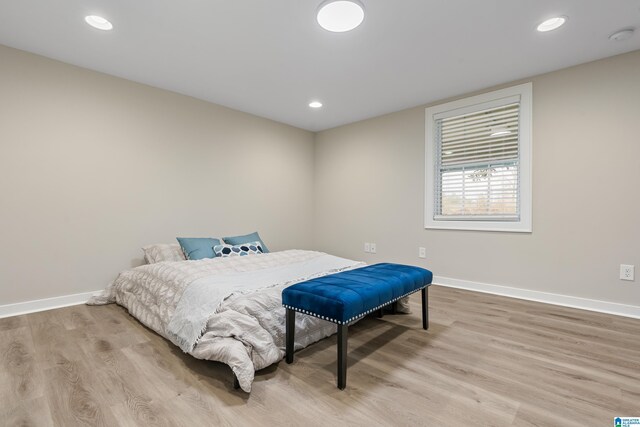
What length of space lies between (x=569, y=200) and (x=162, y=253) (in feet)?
14.0

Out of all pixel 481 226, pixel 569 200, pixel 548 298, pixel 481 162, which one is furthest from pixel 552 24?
pixel 548 298

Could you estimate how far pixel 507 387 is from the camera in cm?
166

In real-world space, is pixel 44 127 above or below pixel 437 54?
below

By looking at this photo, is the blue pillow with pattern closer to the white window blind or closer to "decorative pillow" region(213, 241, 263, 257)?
"decorative pillow" region(213, 241, 263, 257)

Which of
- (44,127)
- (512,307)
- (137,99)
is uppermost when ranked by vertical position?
(137,99)

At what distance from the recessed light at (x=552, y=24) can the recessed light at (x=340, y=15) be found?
4.75 feet

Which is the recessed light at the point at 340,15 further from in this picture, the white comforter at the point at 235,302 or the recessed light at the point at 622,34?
the recessed light at the point at 622,34

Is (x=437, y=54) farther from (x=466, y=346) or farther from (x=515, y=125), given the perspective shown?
(x=466, y=346)

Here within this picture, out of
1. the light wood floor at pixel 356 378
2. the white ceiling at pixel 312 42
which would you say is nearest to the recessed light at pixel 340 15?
the white ceiling at pixel 312 42

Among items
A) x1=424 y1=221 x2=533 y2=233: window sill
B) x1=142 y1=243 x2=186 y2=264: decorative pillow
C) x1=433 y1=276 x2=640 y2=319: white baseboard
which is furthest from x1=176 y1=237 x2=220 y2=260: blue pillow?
x1=433 y1=276 x2=640 y2=319: white baseboard

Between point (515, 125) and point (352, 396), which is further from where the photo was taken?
point (515, 125)

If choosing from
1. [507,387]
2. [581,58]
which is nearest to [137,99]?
[507,387]

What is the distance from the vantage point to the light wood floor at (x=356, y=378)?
4.67 ft

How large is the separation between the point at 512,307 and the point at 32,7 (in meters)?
4.80
